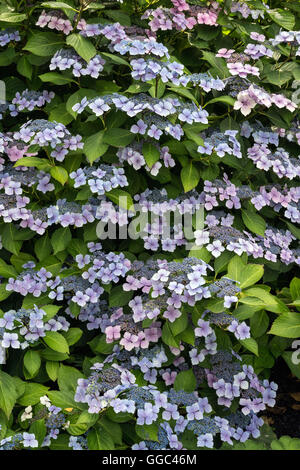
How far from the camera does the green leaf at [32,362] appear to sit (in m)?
2.46

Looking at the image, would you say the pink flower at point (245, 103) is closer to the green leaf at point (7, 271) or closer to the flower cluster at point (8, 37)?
the flower cluster at point (8, 37)

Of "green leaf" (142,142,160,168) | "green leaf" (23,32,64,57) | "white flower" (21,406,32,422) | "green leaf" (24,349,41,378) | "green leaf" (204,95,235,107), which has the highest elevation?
"green leaf" (23,32,64,57)

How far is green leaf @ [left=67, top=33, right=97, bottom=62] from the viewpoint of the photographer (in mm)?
2654

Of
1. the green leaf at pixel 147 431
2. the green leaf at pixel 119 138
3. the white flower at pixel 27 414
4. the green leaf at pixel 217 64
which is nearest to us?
the green leaf at pixel 147 431

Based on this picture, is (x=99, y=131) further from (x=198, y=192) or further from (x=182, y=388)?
(x=182, y=388)

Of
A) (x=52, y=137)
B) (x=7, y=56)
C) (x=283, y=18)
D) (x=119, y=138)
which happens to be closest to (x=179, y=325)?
(x=119, y=138)

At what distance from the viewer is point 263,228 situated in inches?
112

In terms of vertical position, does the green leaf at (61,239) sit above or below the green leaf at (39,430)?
above

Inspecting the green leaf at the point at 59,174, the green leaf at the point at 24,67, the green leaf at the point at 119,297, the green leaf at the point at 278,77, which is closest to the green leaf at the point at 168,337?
the green leaf at the point at 119,297

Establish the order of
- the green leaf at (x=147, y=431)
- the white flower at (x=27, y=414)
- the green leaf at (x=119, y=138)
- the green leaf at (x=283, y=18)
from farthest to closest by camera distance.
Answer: the green leaf at (x=283, y=18), the green leaf at (x=119, y=138), the white flower at (x=27, y=414), the green leaf at (x=147, y=431)

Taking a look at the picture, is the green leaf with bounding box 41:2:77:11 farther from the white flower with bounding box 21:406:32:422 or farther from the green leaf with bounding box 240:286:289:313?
the white flower with bounding box 21:406:32:422

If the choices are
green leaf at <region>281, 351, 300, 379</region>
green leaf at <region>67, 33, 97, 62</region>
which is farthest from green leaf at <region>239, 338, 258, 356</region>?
green leaf at <region>67, 33, 97, 62</region>

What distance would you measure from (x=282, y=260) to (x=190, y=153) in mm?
651

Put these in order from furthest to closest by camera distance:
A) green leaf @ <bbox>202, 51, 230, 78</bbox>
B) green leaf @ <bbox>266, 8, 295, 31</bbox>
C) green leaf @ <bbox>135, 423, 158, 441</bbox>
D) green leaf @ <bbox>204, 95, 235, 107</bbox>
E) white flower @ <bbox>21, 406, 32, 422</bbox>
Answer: green leaf @ <bbox>266, 8, 295, 31</bbox> < green leaf @ <bbox>202, 51, 230, 78</bbox> < green leaf @ <bbox>204, 95, 235, 107</bbox> < white flower @ <bbox>21, 406, 32, 422</bbox> < green leaf @ <bbox>135, 423, 158, 441</bbox>
